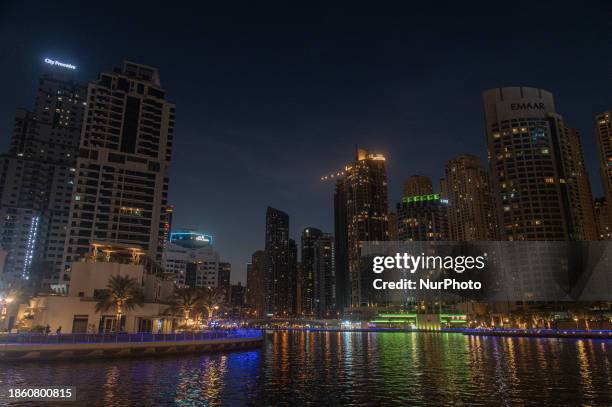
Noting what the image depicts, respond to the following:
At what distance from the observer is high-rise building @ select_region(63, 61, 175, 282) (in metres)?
156

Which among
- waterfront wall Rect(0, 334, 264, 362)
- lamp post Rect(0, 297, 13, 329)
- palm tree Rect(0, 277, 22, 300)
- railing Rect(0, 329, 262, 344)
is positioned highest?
palm tree Rect(0, 277, 22, 300)

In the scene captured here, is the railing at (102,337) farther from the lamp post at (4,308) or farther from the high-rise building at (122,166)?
the high-rise building at (122,166)

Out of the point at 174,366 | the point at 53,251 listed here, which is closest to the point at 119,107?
the point at 53,251

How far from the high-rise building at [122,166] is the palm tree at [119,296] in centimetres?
8243

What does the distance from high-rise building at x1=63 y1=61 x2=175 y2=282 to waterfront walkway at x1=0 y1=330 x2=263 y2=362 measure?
86.9 metres

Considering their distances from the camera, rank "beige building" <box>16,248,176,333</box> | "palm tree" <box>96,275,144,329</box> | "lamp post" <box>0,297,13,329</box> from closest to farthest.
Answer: "beige building" <box>16,248,176,333</box>, "palm tree" <box>96,275,144,329</box>, "lamp post" <box>0,297,13,329</box>

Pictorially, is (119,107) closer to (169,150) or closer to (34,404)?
(169,150)

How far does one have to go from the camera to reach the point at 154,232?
533 feet

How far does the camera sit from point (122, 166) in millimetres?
165000

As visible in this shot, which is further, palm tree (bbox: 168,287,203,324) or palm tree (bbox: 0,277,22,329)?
palm tree (bbox: 168,287,203,324)

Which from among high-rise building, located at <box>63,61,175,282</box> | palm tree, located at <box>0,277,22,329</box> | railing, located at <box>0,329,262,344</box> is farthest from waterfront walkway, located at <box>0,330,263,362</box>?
high-rise building, located at <box>63,61,175,282</box>

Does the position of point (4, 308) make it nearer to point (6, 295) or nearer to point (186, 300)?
point (6, 295)

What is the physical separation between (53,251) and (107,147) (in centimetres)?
6533

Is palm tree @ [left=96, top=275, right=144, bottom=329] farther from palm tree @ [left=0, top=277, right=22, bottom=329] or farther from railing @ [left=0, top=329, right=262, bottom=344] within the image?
palm tree @ [left=0, top=277, right=22, bottom=329]
